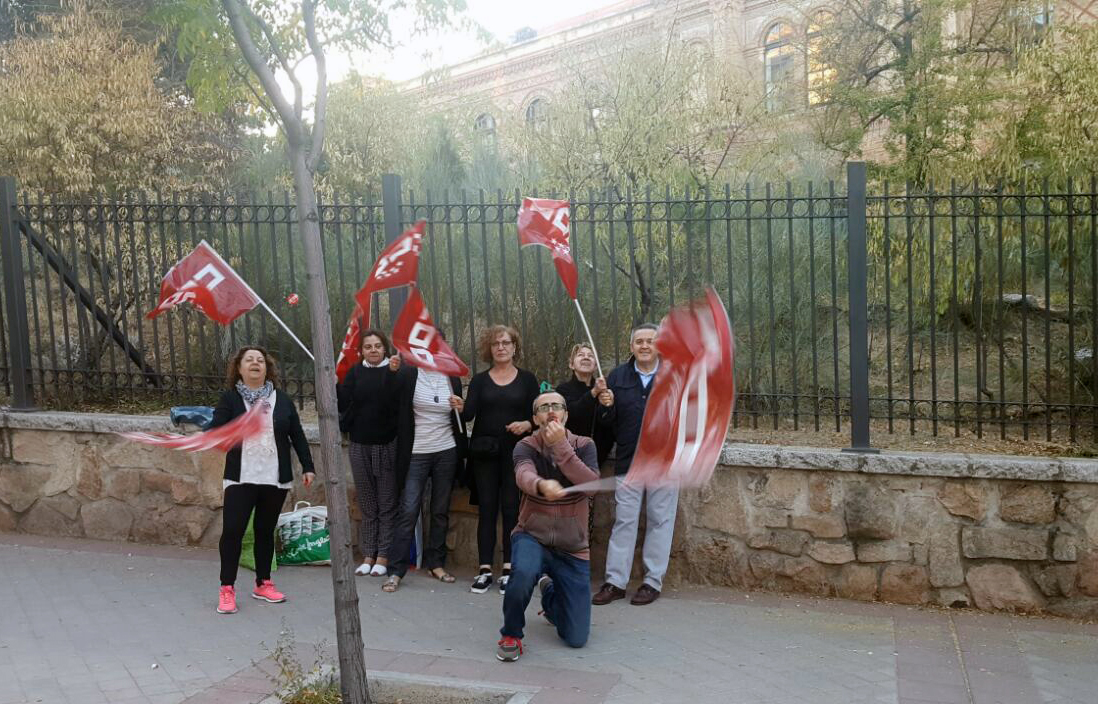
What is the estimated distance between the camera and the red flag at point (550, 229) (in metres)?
6.36

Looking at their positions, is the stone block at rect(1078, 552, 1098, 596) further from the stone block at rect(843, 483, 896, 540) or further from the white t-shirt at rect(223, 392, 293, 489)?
the white t-shirt at rect(223, 392, 293, 489)

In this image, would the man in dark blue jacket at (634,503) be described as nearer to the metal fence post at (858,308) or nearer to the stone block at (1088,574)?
the metal fence post at (858,308)

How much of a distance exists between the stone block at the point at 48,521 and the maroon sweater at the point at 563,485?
428 centimetres

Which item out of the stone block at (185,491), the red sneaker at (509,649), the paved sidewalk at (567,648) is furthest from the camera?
the stone block at (185,491)

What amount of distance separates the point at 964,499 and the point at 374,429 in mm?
3694

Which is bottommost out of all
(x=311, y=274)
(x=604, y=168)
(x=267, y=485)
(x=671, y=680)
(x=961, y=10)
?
(x=671, y=680)

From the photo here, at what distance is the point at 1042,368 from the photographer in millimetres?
8250

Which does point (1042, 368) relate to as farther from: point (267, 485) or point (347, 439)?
point (267, 485)

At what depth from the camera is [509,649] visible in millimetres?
5188

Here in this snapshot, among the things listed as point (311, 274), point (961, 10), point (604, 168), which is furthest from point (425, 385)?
point (961, 10)

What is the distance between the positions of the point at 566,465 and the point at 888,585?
226 centimetres

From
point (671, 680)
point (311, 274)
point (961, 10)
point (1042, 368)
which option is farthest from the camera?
point (961, 10)

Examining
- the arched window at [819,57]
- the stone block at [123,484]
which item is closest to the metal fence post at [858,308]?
the stone block at [123,484]

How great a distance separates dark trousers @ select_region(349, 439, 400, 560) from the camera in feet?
22.2
